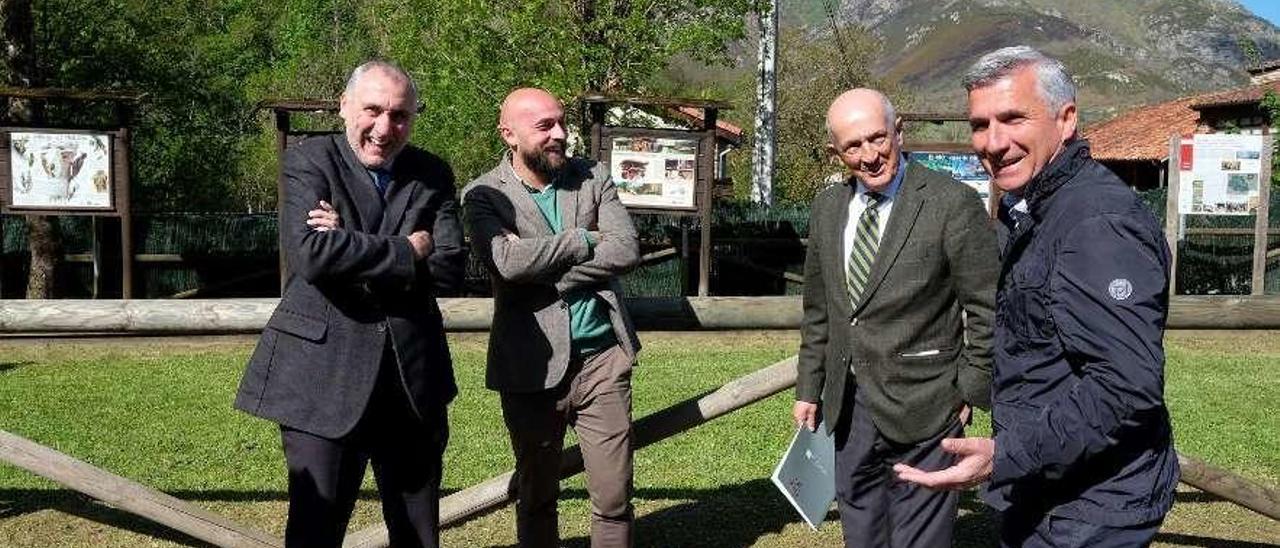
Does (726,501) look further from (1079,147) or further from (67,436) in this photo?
(67,436)

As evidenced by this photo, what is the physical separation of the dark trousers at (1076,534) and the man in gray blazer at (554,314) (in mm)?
1777

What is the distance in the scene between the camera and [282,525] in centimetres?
563

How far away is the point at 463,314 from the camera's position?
461cm

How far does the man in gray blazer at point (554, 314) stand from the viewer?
3.96 meters

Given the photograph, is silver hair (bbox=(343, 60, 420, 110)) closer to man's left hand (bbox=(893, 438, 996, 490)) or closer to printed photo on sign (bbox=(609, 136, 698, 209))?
man's left hand (bbox=(893, 438, 996, 490))

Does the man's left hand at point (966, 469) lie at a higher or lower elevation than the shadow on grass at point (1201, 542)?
higher

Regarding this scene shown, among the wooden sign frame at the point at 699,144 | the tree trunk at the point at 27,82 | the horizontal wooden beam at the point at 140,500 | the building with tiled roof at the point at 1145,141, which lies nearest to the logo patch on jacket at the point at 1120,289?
the horizontal wooden beam at the point at 140,500

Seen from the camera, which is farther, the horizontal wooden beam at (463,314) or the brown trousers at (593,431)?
the horizontal wooden beam at (463,314)

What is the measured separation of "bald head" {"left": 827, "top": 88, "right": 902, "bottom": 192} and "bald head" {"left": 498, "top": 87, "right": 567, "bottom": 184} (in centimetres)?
96

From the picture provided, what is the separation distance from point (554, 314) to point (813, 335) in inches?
33.0

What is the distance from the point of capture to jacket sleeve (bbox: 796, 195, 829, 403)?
3.78 meters

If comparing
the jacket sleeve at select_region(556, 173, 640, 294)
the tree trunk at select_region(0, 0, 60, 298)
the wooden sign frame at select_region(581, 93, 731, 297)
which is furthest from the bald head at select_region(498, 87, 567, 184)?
the tree trunk at select_region(0, 0, 60, 298)

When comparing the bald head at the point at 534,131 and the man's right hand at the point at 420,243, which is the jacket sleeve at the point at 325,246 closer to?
the man's right hand at the point at 420,243

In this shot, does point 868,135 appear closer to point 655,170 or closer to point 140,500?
point 140,500
